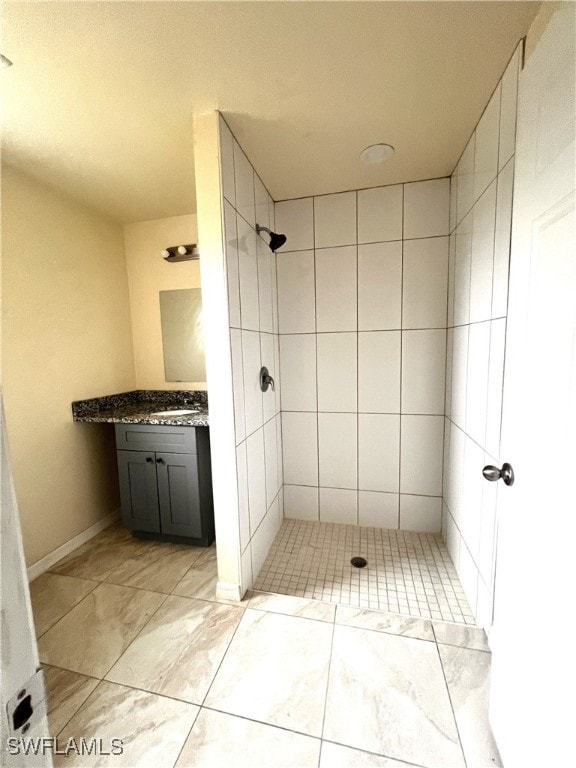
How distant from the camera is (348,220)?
6.13 ft

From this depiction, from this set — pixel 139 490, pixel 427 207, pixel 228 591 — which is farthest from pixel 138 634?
pixel 427 207

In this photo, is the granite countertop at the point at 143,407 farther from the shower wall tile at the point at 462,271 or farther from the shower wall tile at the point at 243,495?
the shower wall tile at the point at 462,271

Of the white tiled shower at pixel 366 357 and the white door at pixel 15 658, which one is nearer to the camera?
the white door at pixel 15 658

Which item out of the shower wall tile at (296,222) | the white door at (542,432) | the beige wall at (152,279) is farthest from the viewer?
the beige wall at (152,279)

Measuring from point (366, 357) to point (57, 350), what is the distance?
1.90m

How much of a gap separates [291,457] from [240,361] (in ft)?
3.18

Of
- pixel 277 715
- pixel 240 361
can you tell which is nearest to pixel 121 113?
pixel 240 361

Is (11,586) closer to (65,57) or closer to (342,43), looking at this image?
(65,57)

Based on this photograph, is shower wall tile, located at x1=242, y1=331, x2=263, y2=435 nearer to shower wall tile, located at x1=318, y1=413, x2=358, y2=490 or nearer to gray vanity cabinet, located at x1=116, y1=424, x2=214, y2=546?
gray vanity cabinet, located at x1=116, y1=424, x2=214, y2=546

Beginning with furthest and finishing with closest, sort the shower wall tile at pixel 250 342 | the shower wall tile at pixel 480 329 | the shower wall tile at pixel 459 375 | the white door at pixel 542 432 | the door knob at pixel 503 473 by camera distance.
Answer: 1. the shower wall tile at pixel 459 375
2. the shower wall tile at pixel 250 342
3. the shower wall tile at pixel 480 329
4. the door knob at pixel 503 473
5. the white door at pixel 542 432

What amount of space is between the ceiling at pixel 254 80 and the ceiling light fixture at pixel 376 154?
1.3 inches

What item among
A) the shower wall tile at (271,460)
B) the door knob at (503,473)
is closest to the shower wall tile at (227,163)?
the shower wall tile at (271,460)

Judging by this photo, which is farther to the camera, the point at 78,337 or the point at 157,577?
the point at 78,337

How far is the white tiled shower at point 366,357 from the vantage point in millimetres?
1363
